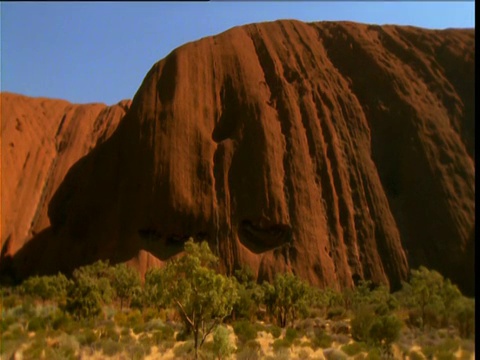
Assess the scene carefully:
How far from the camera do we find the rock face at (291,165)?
1624 inches

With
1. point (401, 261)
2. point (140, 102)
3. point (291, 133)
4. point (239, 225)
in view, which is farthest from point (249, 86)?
point (401, 261)

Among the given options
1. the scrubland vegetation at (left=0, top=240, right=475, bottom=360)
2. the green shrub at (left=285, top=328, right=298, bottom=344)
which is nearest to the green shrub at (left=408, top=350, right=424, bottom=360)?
the scrubland vegetation at (left=0, top=240, right=475, bottom=360)

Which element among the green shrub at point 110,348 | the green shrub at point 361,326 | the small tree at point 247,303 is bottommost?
the green shrub at point 110,348

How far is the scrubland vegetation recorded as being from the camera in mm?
15398

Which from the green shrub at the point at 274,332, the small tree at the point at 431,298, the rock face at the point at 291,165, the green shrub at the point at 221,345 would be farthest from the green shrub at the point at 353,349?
the rock face at the point at 291,165

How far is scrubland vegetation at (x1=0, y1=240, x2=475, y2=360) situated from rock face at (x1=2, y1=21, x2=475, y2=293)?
612cm

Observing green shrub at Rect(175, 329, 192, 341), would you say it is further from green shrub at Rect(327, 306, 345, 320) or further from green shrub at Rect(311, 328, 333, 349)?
green shrub at Rect(327, 306, 345, 320)

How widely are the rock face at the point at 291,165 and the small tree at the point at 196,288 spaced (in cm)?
2432

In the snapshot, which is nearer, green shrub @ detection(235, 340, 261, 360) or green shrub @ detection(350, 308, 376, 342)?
green shrub @ detection(235, 340, 261, 360)

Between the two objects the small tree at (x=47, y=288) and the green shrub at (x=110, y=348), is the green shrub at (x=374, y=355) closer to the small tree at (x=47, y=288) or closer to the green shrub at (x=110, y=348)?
the green shrub at (x=110, y=348)

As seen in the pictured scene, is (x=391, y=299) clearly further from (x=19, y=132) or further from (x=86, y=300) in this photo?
(x=19, y=132)

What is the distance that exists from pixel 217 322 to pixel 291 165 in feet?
91.8

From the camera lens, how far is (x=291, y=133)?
46.4m

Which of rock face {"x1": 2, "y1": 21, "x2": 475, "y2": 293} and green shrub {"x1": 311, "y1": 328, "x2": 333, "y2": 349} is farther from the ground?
rock face {"x1": 2, "y1": 21, "x2": 475, "y2": 293}
